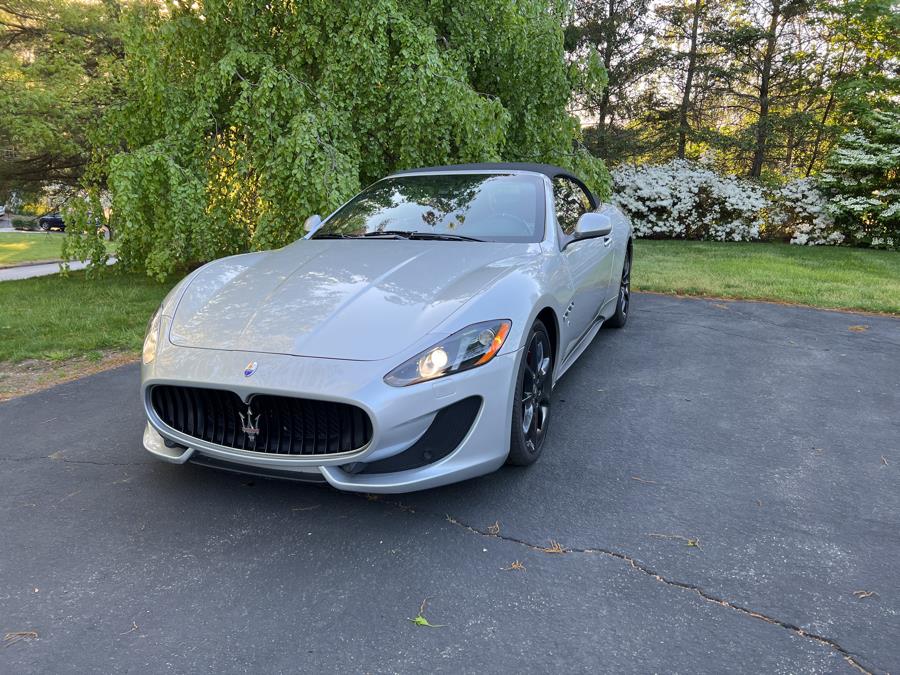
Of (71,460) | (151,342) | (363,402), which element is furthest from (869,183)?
(71,460)

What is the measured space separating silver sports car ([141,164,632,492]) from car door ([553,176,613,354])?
0.35ft

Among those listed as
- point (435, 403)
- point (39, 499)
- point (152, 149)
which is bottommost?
point (39, 499)

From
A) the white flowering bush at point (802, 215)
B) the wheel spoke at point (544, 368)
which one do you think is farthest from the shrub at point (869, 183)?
the wheel spoke at point (544, 368)

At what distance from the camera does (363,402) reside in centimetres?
228

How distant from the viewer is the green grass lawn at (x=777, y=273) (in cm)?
764

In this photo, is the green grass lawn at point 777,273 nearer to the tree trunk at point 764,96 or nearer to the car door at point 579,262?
the car door at point 579,262

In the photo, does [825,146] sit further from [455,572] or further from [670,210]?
[455,572]

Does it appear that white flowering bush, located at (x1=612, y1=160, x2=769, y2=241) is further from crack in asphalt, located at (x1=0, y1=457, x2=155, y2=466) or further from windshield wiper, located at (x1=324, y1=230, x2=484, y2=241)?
crack in asphalt, located at (x1=0, y1=457, x2=155, y2=466)

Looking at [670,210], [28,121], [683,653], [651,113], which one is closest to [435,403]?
[683,653]

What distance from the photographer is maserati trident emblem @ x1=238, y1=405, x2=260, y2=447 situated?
2.46 meters

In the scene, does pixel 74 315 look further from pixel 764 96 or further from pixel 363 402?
pixel 764 96

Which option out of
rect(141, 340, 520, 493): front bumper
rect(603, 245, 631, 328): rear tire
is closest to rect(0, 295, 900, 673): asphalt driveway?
rect(141, 340, 520, 493): front bumper

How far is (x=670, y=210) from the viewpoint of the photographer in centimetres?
1509

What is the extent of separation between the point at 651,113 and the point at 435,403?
19.1 meters
